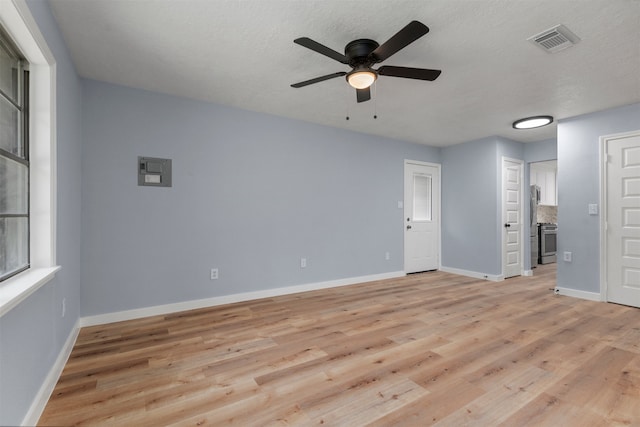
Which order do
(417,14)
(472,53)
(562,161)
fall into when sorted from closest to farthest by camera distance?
1. (417,14)
2. (472,53)
3. (562,161)

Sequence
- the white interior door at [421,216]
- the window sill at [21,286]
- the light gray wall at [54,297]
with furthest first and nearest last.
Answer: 1. the white interior door at [421,216]
2. the light gray wall at [54,297]
3. the window sill at [21,286]

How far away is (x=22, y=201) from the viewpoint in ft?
6.04

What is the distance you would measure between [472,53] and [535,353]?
8.42ft

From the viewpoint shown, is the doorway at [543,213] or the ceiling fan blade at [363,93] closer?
the ceiling fan blade at [363,93]

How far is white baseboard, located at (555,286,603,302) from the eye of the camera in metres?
3.95

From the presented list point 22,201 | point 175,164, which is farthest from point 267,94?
point 22,201

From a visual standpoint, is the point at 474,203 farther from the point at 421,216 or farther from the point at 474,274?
the point at 474,274

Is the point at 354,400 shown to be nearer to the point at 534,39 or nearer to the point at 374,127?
the point at 534,39

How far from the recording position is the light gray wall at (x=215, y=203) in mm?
3102

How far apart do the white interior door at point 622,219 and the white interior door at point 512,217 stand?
148 centimetres

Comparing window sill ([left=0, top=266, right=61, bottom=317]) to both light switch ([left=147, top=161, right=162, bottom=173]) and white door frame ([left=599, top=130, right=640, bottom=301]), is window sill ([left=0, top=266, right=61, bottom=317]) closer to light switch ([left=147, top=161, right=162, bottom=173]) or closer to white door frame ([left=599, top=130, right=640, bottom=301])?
light switch ([left=147, top=161, right=162, bottom=173])

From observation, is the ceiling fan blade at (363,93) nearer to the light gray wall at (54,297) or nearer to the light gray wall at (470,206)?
the light gray wall at (54,297)

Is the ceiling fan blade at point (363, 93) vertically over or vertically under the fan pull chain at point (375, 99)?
under

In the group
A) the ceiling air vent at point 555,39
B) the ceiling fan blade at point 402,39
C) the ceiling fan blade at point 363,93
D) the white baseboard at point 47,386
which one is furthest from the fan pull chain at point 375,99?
the white baseboard at point 47,386
